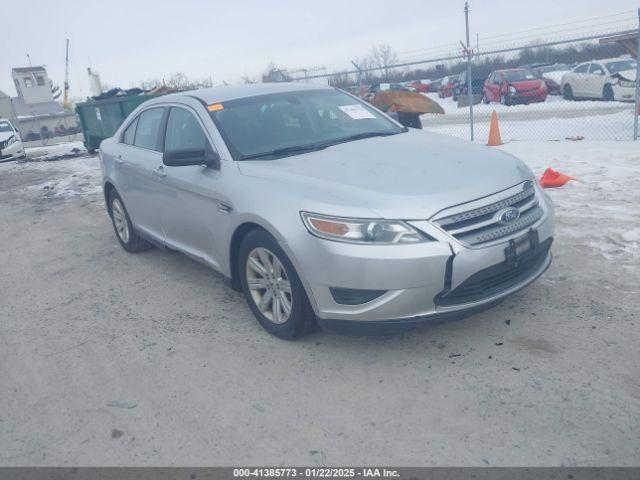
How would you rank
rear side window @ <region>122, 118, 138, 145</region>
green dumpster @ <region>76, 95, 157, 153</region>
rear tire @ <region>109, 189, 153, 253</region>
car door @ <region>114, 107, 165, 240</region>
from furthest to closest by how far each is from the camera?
green dumpster @ <region>76, 95, 157, 153</region> < rear tire @ <region>109, 189, 153, 253</region> < rear side window @ <region>122, 118, 138, 145</region> < car door @ <region>114, 107, 165, 240</region>

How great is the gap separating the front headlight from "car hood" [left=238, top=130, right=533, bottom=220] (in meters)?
0.05

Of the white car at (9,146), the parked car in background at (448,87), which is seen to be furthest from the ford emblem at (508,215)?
the parked car in background at (448,87)

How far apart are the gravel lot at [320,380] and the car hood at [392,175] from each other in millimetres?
955

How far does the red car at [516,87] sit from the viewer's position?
66.7 ft

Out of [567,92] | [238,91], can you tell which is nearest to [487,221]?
[238,91]

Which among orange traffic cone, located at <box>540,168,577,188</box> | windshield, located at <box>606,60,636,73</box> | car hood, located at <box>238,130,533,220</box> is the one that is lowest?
orange traffic cone, located at <box>540,168,577,188</box>

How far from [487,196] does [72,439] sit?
8.73ft

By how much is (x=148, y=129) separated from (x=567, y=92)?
61.7 ft

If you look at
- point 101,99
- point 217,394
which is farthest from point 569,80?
point 217,394

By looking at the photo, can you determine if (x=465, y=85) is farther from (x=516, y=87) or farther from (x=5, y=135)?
(x=5, y=135)

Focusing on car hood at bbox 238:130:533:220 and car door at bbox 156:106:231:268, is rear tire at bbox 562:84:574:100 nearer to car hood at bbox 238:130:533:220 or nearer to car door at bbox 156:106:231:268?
car hood at bbox 238:130:533:220

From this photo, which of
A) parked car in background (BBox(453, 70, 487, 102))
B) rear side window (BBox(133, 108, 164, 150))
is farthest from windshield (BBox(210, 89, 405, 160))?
parked car in background (BBox(453, 70, 487, 102))

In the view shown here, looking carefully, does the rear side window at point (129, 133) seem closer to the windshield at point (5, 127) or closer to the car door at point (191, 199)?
the car door at point (191, 199)

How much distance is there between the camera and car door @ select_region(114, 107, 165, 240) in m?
5.05
